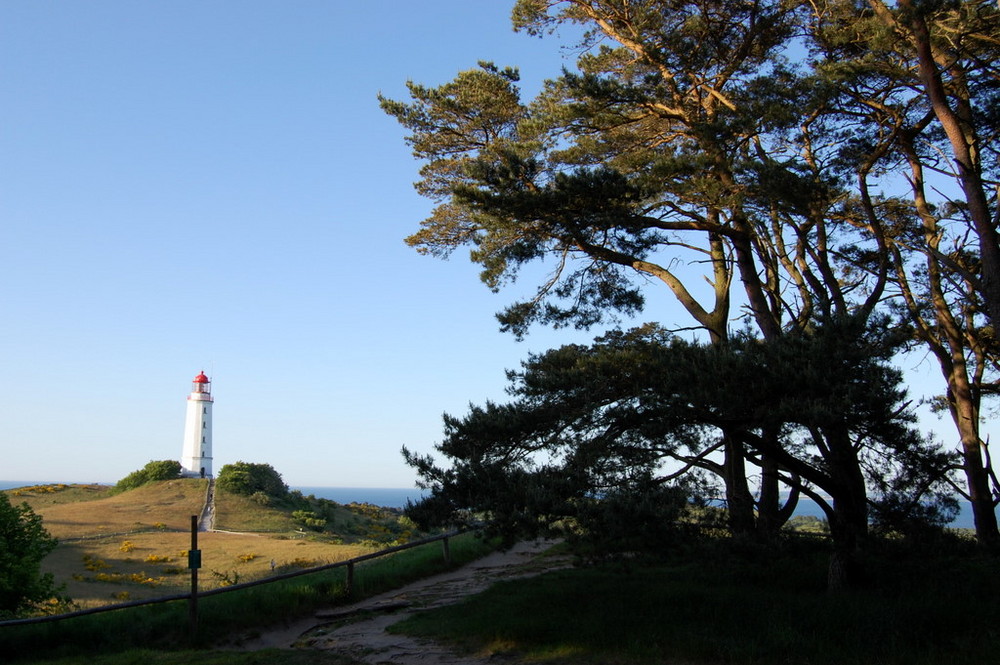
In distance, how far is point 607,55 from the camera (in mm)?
14156

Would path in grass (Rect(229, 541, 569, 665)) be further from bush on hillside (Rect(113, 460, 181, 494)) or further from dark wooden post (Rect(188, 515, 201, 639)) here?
bush on hillside (Rect(113, 460, 181, 494))

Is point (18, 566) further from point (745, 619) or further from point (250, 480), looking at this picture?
point (250, 480)

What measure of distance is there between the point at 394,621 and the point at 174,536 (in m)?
17.8

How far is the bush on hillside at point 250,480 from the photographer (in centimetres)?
3594

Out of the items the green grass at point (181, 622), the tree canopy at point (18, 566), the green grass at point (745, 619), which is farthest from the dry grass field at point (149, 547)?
the green grass at point (745, 619)

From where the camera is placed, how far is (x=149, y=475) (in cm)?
3956

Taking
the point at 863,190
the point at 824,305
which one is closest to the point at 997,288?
the point at 824,305

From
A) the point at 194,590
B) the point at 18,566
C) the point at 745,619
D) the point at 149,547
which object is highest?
the point at 18,566

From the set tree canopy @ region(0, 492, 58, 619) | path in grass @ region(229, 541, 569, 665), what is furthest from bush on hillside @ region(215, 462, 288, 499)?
tree canopy @ region(0, 492, 58, 619)

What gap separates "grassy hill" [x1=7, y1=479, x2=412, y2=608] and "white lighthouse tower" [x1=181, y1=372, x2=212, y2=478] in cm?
1299

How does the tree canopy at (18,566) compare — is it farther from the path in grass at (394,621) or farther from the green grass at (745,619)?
the green grass at (745,619)

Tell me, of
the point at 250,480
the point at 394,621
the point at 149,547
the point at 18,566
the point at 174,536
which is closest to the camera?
the point at 394,621

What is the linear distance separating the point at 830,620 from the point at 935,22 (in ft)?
31.7

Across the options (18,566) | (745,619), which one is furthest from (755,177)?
(18,566)
